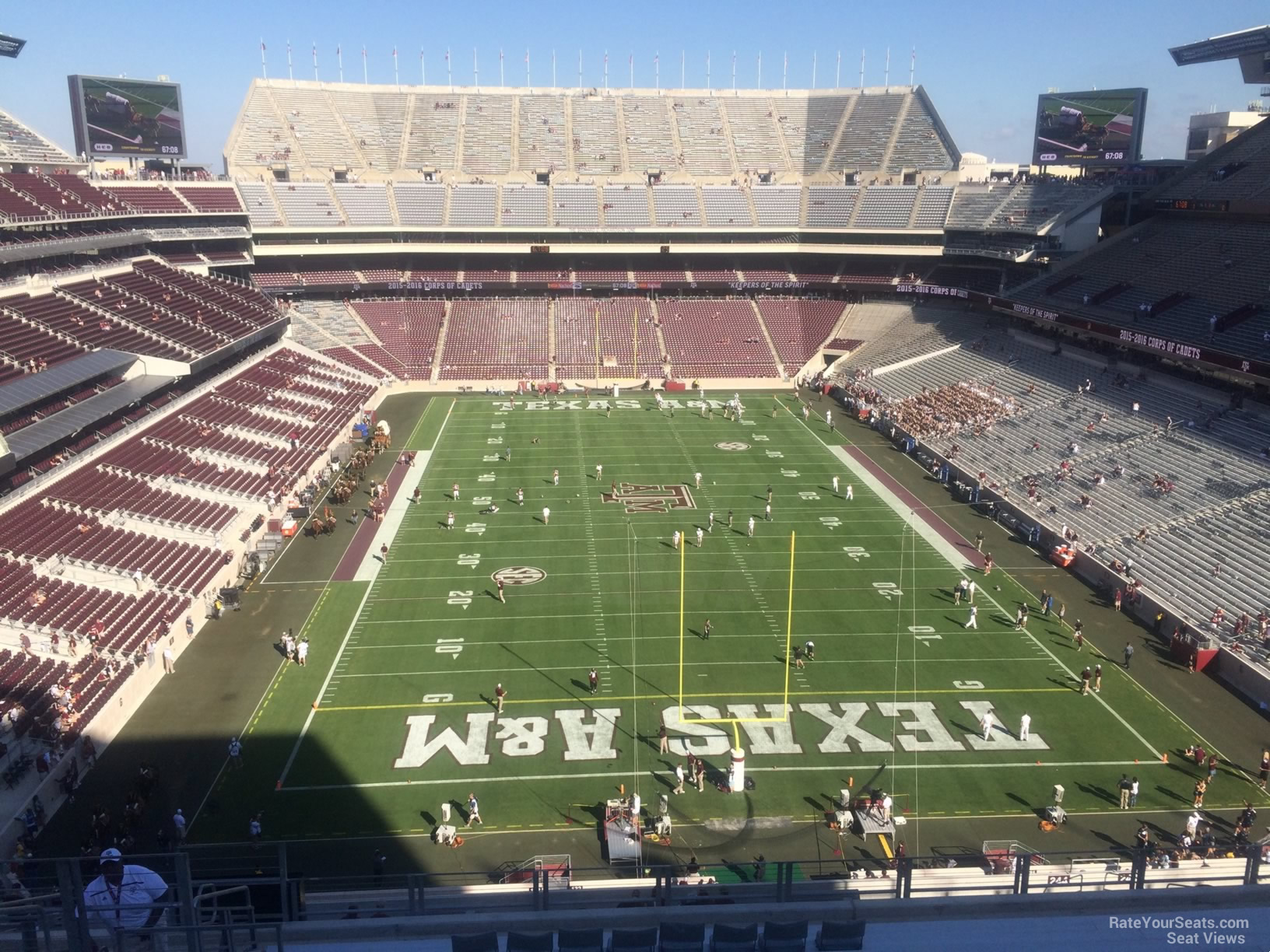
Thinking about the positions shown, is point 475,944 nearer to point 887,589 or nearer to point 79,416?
point 887,589

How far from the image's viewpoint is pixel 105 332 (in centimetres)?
3678

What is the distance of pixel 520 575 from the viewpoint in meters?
28.1

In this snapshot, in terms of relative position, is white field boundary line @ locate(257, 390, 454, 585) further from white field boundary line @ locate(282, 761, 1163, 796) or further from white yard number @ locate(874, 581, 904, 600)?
white yard number @ locate(874, 581, 904, 600)

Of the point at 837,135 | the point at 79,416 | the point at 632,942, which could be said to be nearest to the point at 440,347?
the point at 79,416

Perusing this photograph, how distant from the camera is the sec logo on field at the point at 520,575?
2758cm

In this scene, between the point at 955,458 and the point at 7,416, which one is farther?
the point at 955,458

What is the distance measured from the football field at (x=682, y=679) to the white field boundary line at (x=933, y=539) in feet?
0.34

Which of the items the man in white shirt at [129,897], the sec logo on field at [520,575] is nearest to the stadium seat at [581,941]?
the man in white shirt at [129,897]

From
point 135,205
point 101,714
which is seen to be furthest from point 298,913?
point 135,205

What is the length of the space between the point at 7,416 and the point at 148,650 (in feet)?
41.0

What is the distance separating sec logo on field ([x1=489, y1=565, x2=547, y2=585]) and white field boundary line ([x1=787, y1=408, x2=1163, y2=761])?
41.5 feet

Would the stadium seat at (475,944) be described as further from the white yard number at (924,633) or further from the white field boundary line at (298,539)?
the white field boundary line at (298,539)

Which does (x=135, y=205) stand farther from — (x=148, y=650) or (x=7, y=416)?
(x=148, y=650)

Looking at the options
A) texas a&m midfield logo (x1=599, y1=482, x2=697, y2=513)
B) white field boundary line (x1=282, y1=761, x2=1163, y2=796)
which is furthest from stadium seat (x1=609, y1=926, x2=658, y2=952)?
texas a&m midfield logo (x1=599, y1=482, x2=697, y2=513)
